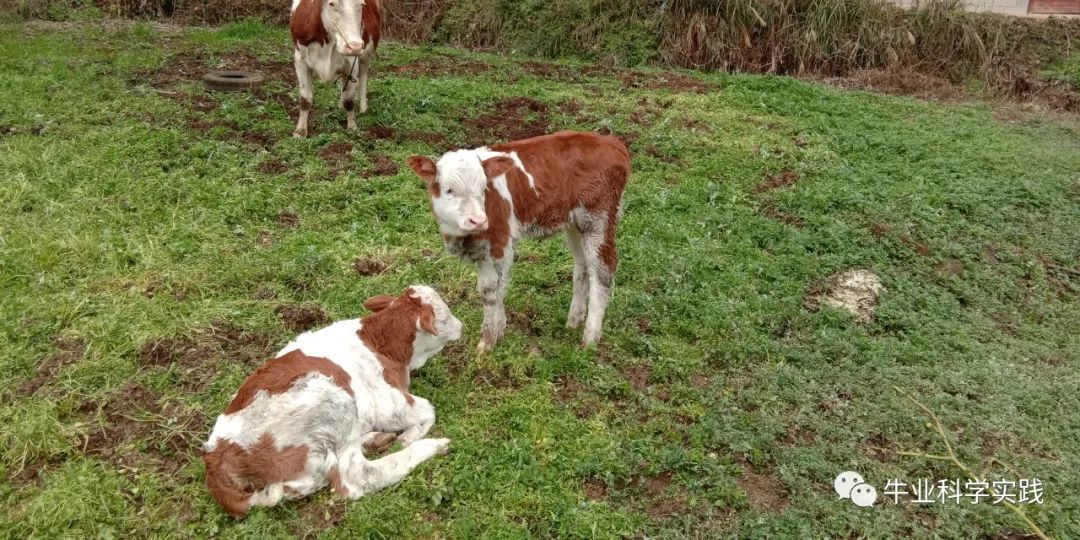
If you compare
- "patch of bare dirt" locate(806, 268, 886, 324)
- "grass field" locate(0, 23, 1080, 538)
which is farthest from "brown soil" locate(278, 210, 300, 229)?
"patch of bare dirt" locate(806, 268, 886, 324)

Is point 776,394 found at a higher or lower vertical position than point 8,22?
lower

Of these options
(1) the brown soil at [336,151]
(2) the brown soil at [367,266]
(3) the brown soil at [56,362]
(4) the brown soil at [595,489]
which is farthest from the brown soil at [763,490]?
(1) the brown soil at [336,151]

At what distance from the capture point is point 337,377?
14.3 feet

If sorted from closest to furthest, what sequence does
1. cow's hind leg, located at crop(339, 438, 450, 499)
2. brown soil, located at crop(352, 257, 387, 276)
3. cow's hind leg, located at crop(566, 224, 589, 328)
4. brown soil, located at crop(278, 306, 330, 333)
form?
cow's hind leg, located at crop(339, 438, 450, 499) < brown soil, located at crop(278, 306, 330, 333) < cow's hind leg, located at crop(566, 224, 589, 328) < brown soil, located at crop(352, 257, 387, 276)

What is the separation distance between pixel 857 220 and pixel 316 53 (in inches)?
250

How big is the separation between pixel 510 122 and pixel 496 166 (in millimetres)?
5632

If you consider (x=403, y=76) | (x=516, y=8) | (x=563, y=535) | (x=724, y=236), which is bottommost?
(x=563, y=535)

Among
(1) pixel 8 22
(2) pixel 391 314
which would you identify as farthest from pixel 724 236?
(1) pixel 8 22

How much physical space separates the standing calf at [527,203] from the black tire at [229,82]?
6.96 meters

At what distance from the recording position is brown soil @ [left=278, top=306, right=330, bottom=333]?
5691 millimetres

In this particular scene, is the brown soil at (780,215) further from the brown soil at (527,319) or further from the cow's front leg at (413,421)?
the cow's front leg at (413,421)

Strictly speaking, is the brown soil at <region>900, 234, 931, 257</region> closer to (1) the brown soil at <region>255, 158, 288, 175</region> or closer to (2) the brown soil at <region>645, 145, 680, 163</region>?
(2) the brown soil at <region>645, 145, 680, 163</region>

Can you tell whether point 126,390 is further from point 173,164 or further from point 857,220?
point 857,220

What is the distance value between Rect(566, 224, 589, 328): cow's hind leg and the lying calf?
4.18 ft
